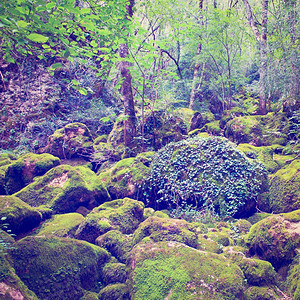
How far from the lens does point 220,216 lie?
5320mm

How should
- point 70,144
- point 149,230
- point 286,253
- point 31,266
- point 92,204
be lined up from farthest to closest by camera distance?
1. point 70,144
2. point 92,204
3. point 149,230
4. point 286,253
5. point 31,266

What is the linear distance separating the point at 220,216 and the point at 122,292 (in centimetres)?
324

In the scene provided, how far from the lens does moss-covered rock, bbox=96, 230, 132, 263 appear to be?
13.3ft

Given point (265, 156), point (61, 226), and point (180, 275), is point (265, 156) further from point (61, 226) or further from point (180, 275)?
point (61, 226)

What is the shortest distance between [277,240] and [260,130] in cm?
775

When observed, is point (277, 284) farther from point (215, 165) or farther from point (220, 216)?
point (215, 165)

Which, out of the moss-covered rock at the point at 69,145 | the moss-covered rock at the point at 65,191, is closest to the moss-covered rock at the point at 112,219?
the moss-covered rock at the point at 65,191

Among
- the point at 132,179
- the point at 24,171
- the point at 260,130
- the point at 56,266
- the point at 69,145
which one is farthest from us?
the point at 260,130

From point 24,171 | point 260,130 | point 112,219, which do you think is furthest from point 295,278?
point 260,130

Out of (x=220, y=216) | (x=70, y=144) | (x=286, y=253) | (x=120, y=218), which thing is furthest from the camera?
(x=70, y=144)

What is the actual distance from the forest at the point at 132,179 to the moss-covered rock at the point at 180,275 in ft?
0.06

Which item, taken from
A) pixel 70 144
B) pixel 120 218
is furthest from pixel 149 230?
pixel 70 144

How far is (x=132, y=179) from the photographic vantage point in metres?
6.46

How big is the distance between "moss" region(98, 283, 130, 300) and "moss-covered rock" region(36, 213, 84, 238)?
166cm
